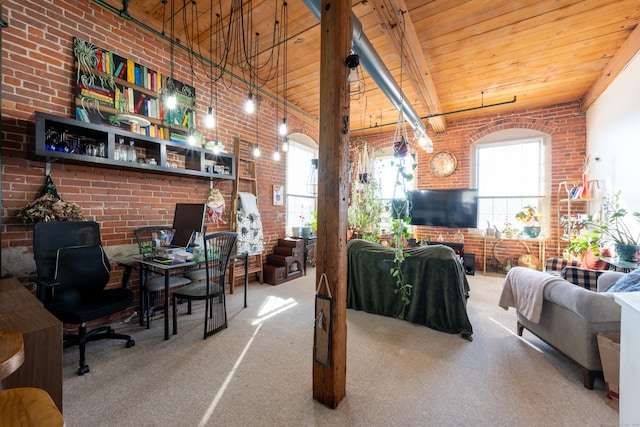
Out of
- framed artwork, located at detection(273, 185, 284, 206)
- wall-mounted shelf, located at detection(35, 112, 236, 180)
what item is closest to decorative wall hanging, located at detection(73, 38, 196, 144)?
wall-mounted shelf, located at detection(35, 112, 236, 180)

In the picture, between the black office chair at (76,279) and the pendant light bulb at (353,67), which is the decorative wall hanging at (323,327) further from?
the black office chair at (76,279)

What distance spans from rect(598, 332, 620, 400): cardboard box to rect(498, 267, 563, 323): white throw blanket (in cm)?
43

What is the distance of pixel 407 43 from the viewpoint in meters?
2.97

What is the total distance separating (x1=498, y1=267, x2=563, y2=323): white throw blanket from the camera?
217 centimetres

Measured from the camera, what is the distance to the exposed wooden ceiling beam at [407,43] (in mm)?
2447

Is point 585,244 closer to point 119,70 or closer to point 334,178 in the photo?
point 334,178

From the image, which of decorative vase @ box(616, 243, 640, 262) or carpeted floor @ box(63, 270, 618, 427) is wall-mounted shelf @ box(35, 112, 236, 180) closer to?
carpeted floor @ box(63, 270, 618, 427)

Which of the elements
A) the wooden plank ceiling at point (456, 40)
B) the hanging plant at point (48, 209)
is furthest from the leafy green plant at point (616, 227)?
the hanging plant at point (48, 209)

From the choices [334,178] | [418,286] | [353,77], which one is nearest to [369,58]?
[353,77]

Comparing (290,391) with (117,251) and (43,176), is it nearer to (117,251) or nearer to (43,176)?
(117,251)

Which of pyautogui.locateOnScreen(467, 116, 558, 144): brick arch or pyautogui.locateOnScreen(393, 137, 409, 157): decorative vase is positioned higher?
pyautogui.locateOnScreen(467, 116, 558, 144): brick arch

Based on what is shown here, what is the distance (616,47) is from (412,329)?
13.7 feet

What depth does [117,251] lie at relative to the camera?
8.98ft

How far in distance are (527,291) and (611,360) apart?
2.23 ft
